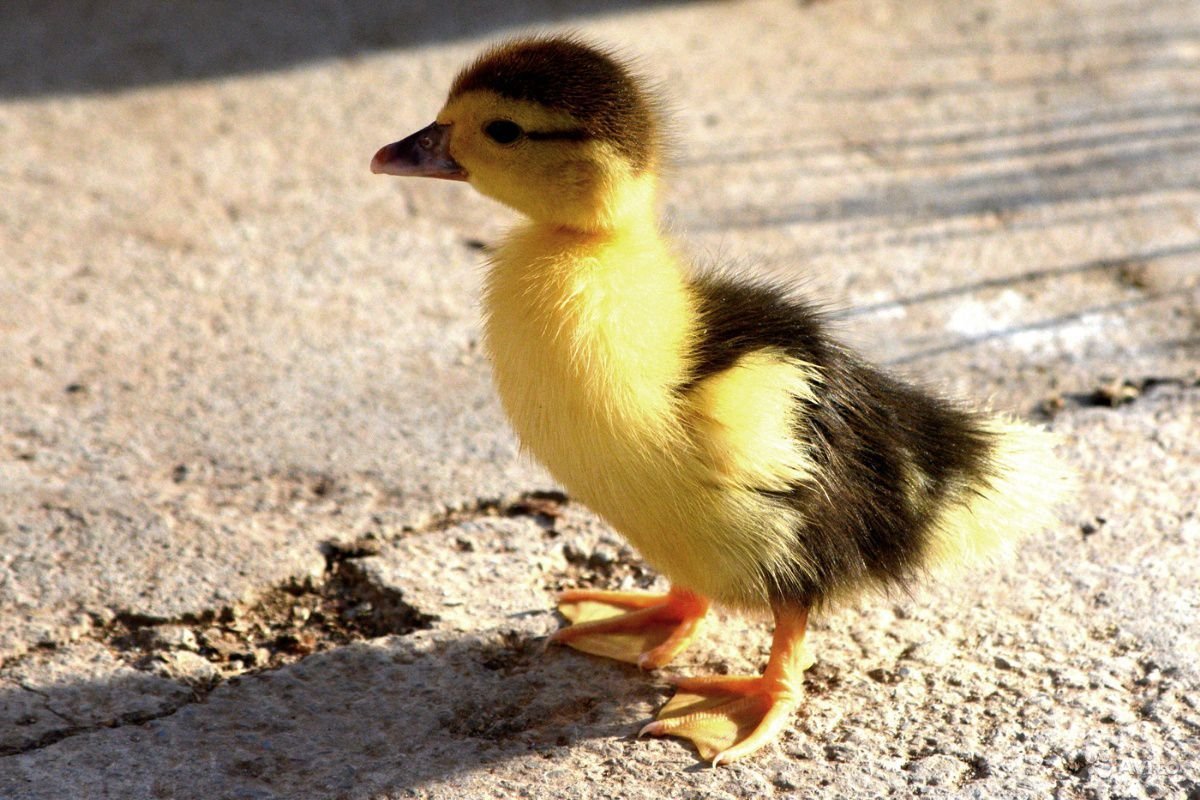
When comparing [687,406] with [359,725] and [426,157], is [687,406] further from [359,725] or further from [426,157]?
[359,725]

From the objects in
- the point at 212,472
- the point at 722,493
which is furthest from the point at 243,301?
the point at 722,493

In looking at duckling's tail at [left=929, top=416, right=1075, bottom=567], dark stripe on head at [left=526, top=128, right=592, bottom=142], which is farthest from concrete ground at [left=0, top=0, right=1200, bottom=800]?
dark stripe on head at [left=526, top=128, right=592, bottom=142]

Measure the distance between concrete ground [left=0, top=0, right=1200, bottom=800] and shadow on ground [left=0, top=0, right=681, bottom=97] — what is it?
0.02m

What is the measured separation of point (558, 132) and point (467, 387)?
4.77 feet

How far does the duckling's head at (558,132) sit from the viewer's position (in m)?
2.95

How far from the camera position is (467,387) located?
4.29 metres

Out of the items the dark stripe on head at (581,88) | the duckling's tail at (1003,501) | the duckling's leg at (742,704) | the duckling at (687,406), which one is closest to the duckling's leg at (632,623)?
the duckling at (687,406)

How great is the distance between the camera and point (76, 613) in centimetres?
332

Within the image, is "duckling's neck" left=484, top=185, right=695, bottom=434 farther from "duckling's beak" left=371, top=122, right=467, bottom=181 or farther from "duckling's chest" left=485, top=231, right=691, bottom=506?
"duckling's beak" left=371, top=122, right=467, bottom=181

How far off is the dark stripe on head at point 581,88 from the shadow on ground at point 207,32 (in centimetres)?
354

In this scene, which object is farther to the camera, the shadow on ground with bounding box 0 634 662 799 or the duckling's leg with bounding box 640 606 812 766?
the duckling's leg with bounding box 640 606 812 766

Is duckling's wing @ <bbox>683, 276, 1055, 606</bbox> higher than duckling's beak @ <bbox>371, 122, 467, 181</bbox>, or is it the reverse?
duckling's beak @ <bbox>371, 122, 467, 181</bbox>

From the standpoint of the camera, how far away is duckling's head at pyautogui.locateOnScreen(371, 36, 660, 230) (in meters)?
2.95

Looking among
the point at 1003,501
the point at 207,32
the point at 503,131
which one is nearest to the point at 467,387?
the point at 503,131
